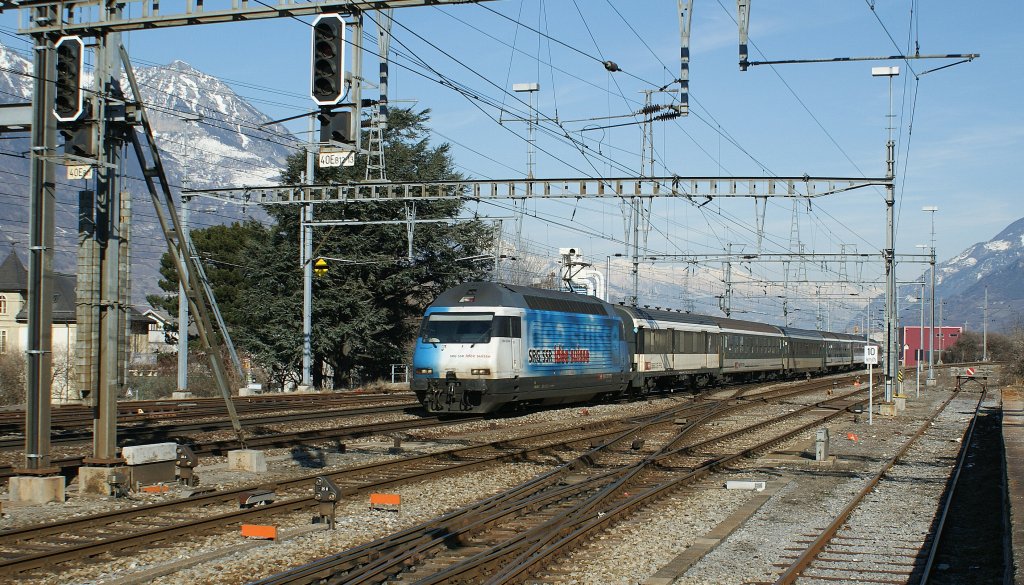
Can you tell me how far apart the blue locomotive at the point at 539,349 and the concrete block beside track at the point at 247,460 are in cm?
983

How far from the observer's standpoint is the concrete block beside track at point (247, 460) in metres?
15.7

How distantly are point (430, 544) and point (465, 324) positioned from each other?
1592 cm

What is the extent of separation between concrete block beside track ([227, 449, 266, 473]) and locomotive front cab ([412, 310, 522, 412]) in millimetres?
9836

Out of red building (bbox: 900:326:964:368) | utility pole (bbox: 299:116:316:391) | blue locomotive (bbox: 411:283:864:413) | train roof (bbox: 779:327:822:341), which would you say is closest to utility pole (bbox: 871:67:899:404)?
blue locomotive (bbox: 411:283:864:413)

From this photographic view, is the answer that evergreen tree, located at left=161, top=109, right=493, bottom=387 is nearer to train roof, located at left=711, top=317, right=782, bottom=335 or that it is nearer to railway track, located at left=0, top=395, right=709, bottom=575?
train roof, located at left=711, top=317, right=782, bottom=335

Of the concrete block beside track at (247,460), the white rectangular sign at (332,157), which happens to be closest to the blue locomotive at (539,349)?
the concrete block beside track at (247,460)

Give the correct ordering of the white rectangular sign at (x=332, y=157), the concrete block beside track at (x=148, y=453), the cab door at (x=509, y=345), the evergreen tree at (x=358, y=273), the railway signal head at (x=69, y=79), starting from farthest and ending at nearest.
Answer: the evergreen tree at (x=358, y=273) < the cab door at (x=509, y=345) < the concrete block beside track at (x=148, y=453) < the railway signal head at (x=69, y=79) < the white rectangular sign at (x=332, y=157)

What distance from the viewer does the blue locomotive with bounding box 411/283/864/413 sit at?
25547 mm

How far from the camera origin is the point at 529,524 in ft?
38.5

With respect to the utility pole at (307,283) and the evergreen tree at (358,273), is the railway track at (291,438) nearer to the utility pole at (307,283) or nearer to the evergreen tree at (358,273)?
the utility pole at (307,283)

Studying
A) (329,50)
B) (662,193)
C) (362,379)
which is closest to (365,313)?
(362,379)

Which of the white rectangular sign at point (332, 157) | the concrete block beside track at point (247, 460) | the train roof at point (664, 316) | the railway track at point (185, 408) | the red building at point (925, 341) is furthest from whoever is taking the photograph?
the red building at point (925, 341)

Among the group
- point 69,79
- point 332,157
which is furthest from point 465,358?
point 69,79

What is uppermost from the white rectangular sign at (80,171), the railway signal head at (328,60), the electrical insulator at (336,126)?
the railway signal head at (328,60)
